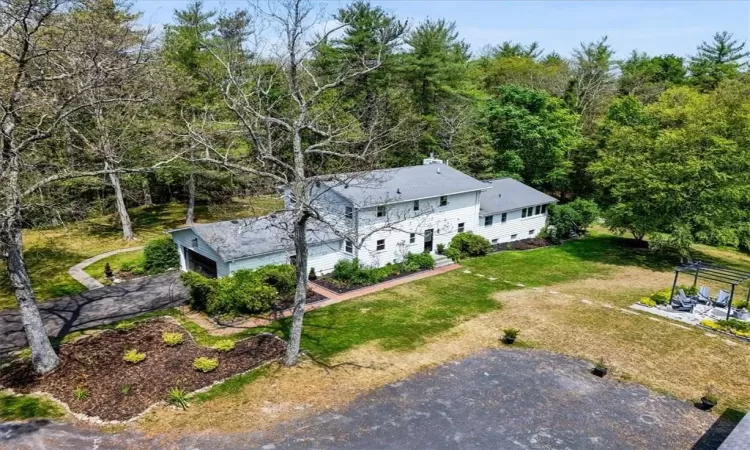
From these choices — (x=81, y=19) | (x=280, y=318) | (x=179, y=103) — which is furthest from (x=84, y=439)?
(x=179, y=103)

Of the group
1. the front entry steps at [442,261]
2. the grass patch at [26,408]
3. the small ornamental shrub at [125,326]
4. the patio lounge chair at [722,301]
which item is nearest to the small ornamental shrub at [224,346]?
the small ornamental shrub at [125,326]

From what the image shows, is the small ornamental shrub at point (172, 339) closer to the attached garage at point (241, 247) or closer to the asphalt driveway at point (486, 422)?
the asphalt driveway at point (486, 422)

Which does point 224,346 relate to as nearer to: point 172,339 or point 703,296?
point 172,339

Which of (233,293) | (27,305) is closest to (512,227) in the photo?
(233,293)

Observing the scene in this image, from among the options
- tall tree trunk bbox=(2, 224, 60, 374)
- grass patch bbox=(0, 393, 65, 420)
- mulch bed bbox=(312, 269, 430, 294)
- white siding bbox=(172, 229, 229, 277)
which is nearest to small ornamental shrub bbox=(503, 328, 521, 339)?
mulch bed bbox=(312, 269, 430, 294)

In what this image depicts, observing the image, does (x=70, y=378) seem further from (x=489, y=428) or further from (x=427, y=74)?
(x=427, y=74)

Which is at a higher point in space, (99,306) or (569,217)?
(569,217)
